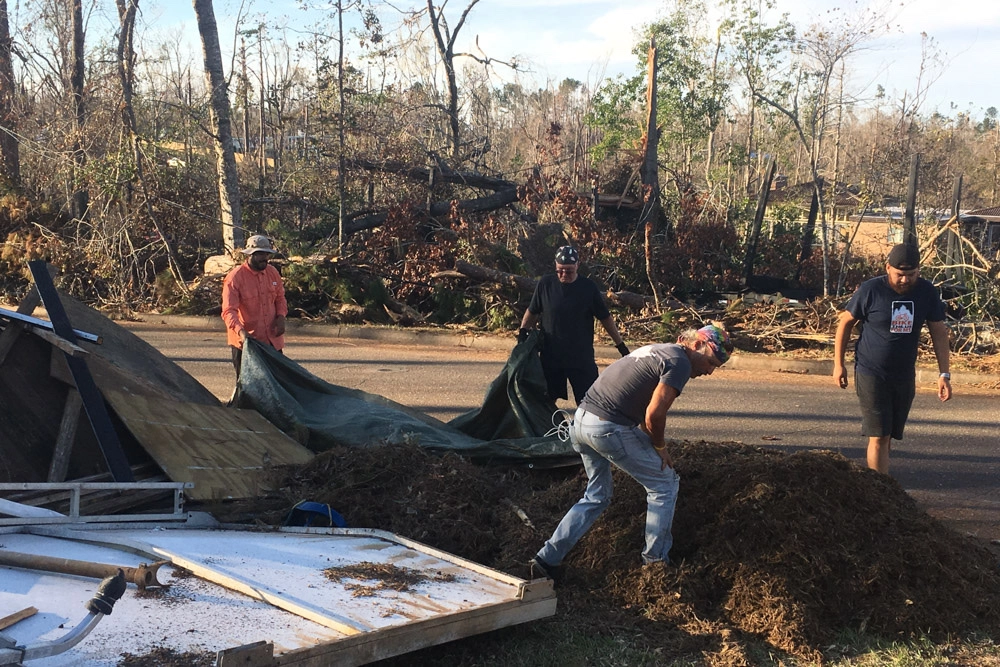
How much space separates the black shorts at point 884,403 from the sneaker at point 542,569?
2471 mm

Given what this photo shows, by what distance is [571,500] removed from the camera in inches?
214

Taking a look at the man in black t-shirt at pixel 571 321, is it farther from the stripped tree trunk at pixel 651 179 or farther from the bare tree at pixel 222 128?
the bare tree at pixel 222 128

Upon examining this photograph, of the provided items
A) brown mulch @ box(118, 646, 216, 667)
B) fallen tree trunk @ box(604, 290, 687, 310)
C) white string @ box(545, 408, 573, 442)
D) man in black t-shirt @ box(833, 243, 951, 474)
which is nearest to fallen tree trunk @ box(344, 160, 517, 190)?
fallen tree trunk @ box(604, 290, 687, 310)

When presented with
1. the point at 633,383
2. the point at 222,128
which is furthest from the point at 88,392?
the point at 222,128

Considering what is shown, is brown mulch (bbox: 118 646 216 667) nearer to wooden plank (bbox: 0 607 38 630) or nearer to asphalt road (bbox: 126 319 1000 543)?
wooden plank (bbox: 0 607 38 630)

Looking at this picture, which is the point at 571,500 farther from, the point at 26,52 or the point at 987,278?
the point at 26,52

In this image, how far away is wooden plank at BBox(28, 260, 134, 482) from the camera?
204 inches

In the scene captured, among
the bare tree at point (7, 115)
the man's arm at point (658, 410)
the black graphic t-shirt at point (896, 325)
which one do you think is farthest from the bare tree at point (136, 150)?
the man's arm at point (658, 410)

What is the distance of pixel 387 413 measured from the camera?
7.31 m

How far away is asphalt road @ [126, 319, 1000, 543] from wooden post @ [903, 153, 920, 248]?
345cm

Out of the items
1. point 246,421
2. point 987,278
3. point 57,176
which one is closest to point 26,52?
point 57,176

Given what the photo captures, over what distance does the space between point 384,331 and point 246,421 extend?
8.57 meters

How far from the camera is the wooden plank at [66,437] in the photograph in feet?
16.8

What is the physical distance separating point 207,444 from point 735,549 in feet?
11.1
